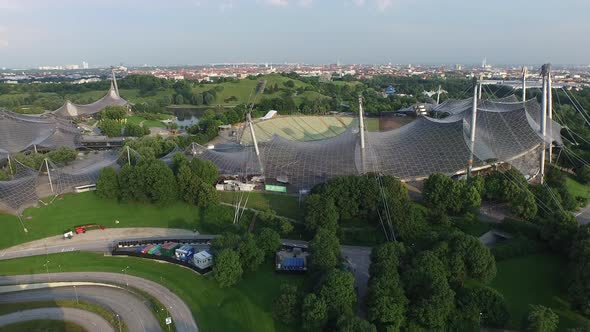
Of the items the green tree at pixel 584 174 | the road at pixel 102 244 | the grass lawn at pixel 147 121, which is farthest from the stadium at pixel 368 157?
the grass lawn at pixel 147 121

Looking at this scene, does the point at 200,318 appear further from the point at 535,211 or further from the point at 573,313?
the point at 535,211

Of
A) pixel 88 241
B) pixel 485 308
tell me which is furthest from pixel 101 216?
pixel 485 308

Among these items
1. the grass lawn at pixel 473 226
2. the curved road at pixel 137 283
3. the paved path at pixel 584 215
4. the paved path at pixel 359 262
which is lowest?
the curved road at pixel 137 283

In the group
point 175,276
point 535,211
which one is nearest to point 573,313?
point 535,211

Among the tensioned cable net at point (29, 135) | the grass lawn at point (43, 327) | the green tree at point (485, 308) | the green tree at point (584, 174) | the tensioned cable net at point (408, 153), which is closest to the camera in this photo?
the green tree at point (485, 308)

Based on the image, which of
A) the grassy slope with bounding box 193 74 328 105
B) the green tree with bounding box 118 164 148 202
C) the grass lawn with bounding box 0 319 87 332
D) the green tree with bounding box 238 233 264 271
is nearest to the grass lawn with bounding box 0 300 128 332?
the grass lawn with bounding box 0 319 87 332

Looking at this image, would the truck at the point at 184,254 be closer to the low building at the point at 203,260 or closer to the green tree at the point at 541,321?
the low building at the point at 203,260

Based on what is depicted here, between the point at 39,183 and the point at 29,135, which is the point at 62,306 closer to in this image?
the point at 39,183
